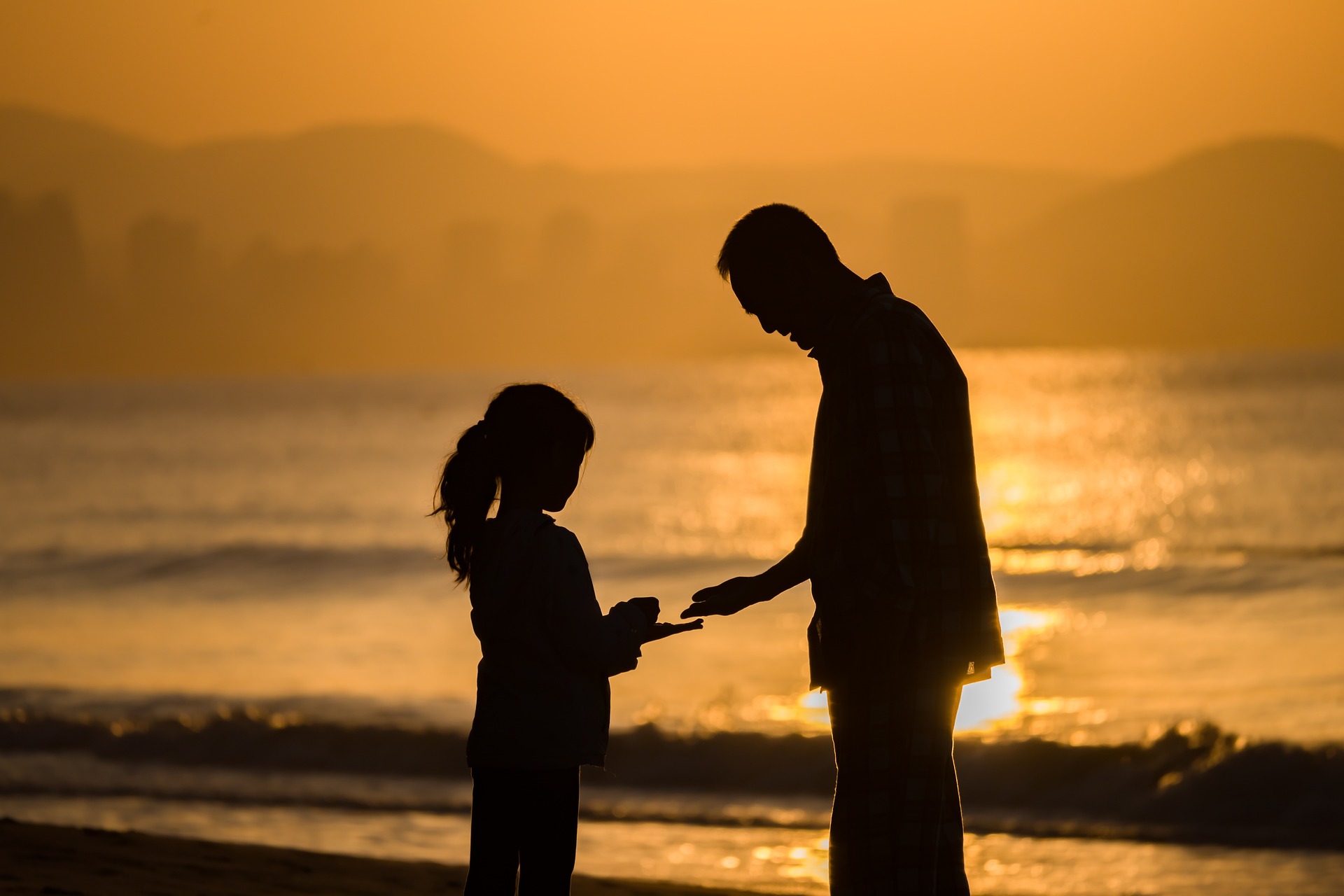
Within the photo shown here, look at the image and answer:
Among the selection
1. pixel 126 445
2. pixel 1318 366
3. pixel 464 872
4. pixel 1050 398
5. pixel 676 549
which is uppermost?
pixel 1318 366

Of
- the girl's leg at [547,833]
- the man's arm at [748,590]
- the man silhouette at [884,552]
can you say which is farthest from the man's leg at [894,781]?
the girl's leg at [547,833]

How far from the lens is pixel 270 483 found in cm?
5122

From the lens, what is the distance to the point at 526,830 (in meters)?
3.22

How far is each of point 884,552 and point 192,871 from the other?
5.20 metres

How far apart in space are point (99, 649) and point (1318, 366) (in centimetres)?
13292

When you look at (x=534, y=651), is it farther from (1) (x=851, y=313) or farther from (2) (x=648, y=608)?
(1) (x=851, y=313)

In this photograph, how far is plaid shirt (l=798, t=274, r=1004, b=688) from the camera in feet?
9.41

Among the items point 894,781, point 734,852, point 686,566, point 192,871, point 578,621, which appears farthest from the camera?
point 686,566

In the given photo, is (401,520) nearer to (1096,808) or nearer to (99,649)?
(99,649)

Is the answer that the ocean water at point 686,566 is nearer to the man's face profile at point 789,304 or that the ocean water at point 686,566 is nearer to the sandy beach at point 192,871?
the sandy beach at point 192,871

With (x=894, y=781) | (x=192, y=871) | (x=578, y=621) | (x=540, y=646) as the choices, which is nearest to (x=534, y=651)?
(x=540, y=646)

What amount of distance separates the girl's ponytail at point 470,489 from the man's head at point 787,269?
0.71 m

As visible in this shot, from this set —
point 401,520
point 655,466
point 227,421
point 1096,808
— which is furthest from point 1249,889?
point 227,421

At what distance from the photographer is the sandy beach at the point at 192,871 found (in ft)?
20.8
